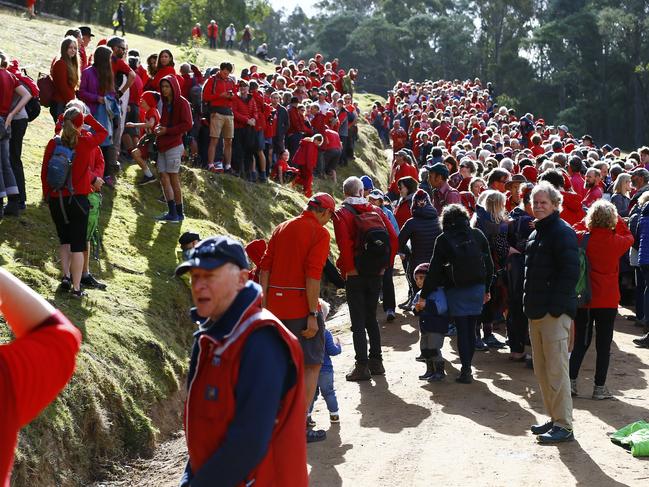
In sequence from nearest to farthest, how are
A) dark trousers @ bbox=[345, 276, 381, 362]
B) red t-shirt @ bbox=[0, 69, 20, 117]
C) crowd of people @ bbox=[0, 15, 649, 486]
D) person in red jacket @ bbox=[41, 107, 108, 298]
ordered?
crowd of people @ bbox=[0, 15, 649, 486]
person in red jacket @ bbox=[41, 107, 108, 298]
dark trousers @ bbox=[345, 276, 381, 362]
red t-shirt @ bbox=[0, 69, 20, 117]

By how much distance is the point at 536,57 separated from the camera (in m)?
70.4

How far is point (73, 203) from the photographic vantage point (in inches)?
364

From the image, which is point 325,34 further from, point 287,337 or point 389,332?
point 287,337

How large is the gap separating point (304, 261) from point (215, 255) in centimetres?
417

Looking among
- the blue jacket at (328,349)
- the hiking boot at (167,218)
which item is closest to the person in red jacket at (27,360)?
the blue jacket at (328,349)

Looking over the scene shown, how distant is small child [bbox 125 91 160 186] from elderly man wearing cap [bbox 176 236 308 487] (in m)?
9.90

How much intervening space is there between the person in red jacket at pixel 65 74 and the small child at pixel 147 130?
1.21 meters

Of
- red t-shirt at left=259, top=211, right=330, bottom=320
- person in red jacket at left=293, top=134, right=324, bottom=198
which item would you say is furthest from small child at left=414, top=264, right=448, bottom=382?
person in red jacket at left=293, top=134, right=324, bottom=198

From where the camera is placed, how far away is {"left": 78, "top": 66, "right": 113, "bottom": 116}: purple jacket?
12.3m

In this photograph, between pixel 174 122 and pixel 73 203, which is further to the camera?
pixel 174 122

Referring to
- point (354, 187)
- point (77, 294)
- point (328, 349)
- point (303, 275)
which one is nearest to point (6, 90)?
point (77, 294)

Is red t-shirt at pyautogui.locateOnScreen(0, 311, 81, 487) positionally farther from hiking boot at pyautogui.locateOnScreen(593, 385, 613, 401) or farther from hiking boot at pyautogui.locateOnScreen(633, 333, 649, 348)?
hiking boot at pyautogui.locateOnScreen(633, 333, 649, 348)

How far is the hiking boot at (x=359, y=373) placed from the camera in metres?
10.1

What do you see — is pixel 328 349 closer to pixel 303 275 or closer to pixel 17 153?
pixel 303 275
